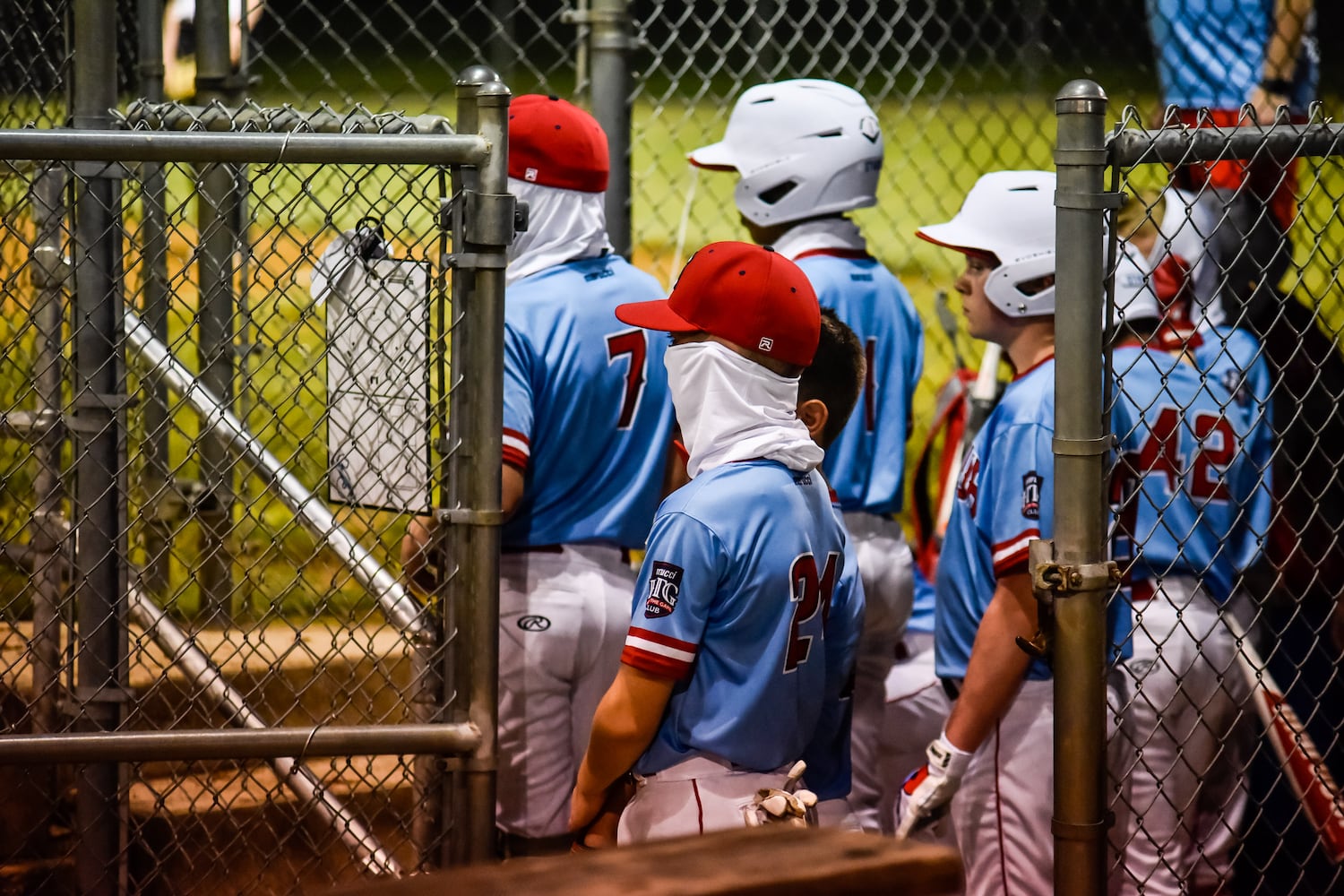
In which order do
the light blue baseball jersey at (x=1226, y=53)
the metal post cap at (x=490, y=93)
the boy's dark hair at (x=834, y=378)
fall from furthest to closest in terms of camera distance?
1. the light blue baseball jersey at (x=1226, y=53)
2. the boy's dark hair at (x=834, y=378)
3. the metal post cap at (x=490, y=93)

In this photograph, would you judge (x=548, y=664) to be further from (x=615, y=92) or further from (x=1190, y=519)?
(x=615, y=92)

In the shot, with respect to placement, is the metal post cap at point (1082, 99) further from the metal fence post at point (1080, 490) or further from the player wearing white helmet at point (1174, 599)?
the player wearing white helmet at point (1174, 599)

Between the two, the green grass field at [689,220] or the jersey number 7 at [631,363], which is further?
the green grass field at [689,220]

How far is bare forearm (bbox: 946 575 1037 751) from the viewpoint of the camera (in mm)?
2756

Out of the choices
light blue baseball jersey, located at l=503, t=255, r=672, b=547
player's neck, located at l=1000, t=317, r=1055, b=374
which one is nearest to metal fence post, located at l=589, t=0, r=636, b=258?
light blue baseball jersey, located at l=503, t=255, r=672, b=547

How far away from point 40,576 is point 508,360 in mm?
1087

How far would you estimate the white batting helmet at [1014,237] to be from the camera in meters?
3.09

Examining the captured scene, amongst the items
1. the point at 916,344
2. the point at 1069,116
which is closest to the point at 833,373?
the point at 1069,116

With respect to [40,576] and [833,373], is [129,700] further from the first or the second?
[833,373]

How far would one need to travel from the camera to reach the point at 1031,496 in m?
2.73

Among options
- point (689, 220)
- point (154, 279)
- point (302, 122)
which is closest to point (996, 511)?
point (302, 122)

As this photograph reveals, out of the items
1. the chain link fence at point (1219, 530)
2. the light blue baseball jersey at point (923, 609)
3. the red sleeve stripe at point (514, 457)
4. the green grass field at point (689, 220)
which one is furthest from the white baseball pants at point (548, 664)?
the green grass field at point (689, 220)

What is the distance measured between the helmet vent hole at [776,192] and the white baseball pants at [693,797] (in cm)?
204

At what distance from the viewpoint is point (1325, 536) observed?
162 inches
